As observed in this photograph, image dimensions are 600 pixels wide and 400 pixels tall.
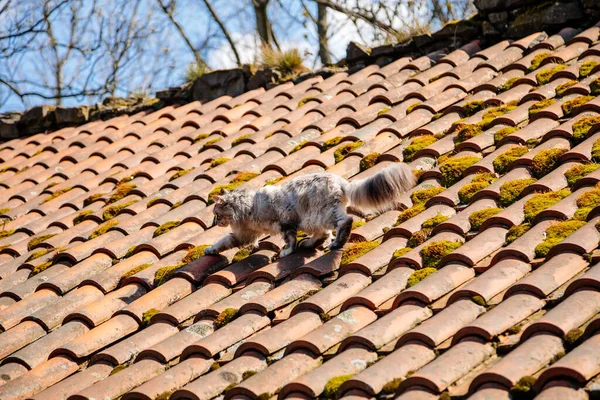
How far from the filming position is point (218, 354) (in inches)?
183

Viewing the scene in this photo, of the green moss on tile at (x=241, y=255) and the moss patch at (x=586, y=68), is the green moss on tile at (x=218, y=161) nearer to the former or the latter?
the green moss on tile at (x=241, y=255)

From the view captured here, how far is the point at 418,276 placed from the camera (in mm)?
4789

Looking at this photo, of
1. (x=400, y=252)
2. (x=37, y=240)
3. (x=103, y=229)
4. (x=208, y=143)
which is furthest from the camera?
(x=208, y=143)

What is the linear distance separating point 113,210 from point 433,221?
3131mm

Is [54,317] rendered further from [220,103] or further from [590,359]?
[220,103]

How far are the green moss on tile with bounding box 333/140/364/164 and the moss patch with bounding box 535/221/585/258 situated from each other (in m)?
2.46

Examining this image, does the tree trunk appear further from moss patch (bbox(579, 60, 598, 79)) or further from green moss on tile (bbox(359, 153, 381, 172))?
green moss on tile (bbox(359, 153, 381, 172))

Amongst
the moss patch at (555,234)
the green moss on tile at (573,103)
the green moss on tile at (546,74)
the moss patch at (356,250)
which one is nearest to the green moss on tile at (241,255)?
the moss patch at (356,250)

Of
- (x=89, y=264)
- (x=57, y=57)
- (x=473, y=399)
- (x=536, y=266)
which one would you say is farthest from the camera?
(x=57, y=57)

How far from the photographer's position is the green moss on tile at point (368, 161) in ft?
22.0

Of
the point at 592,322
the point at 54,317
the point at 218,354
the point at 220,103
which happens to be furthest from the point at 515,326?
the point at 220,103

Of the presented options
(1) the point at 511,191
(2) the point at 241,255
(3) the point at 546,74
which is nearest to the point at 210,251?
(2) the point at 241,255

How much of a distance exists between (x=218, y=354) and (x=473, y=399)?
1692mm

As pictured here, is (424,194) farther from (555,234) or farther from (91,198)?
(91,198)
